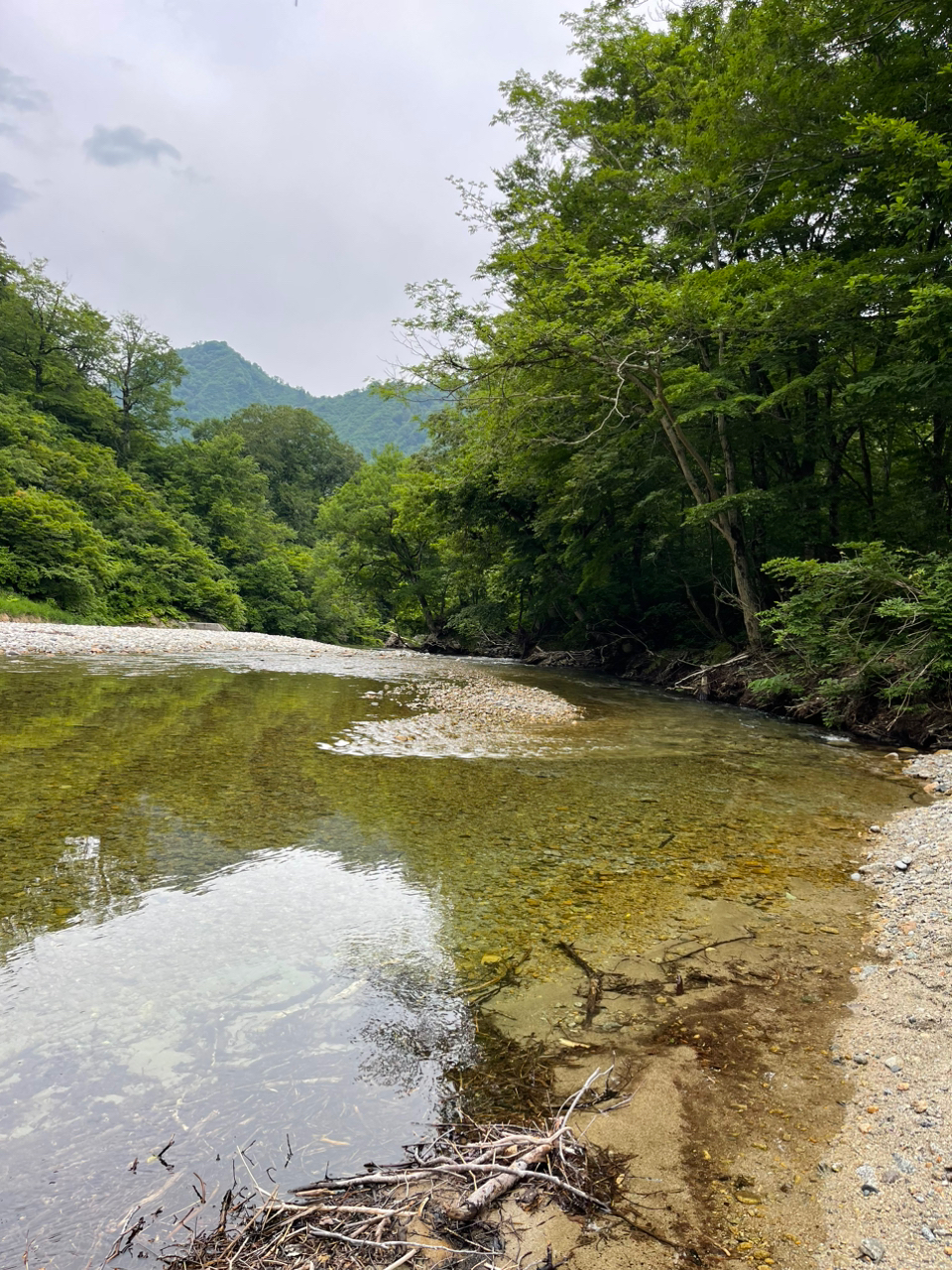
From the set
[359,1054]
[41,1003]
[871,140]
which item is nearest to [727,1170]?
[359,1054]

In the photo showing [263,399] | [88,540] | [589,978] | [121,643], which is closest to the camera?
[589,978]

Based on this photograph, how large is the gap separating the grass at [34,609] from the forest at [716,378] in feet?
2.19

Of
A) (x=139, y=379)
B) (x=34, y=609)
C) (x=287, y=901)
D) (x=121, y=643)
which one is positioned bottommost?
(x=121, y=643)

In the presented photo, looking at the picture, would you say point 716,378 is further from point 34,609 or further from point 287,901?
point 34,609

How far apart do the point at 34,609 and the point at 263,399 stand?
430 ft

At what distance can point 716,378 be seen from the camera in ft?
42.0

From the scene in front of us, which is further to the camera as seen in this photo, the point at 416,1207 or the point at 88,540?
the point at 88,540

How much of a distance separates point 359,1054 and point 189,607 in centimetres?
3527

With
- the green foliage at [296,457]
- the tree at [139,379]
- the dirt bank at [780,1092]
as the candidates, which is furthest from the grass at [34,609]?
the green foliage at [296,457]

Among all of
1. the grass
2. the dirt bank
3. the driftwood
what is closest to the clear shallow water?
the driftwood

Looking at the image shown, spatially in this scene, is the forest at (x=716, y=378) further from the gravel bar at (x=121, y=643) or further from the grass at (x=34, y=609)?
the gravel bar at (x=121, y=643)

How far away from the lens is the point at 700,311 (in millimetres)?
12266

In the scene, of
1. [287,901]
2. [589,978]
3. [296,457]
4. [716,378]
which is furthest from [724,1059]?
[296,457]

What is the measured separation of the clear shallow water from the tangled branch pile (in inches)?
6.3
